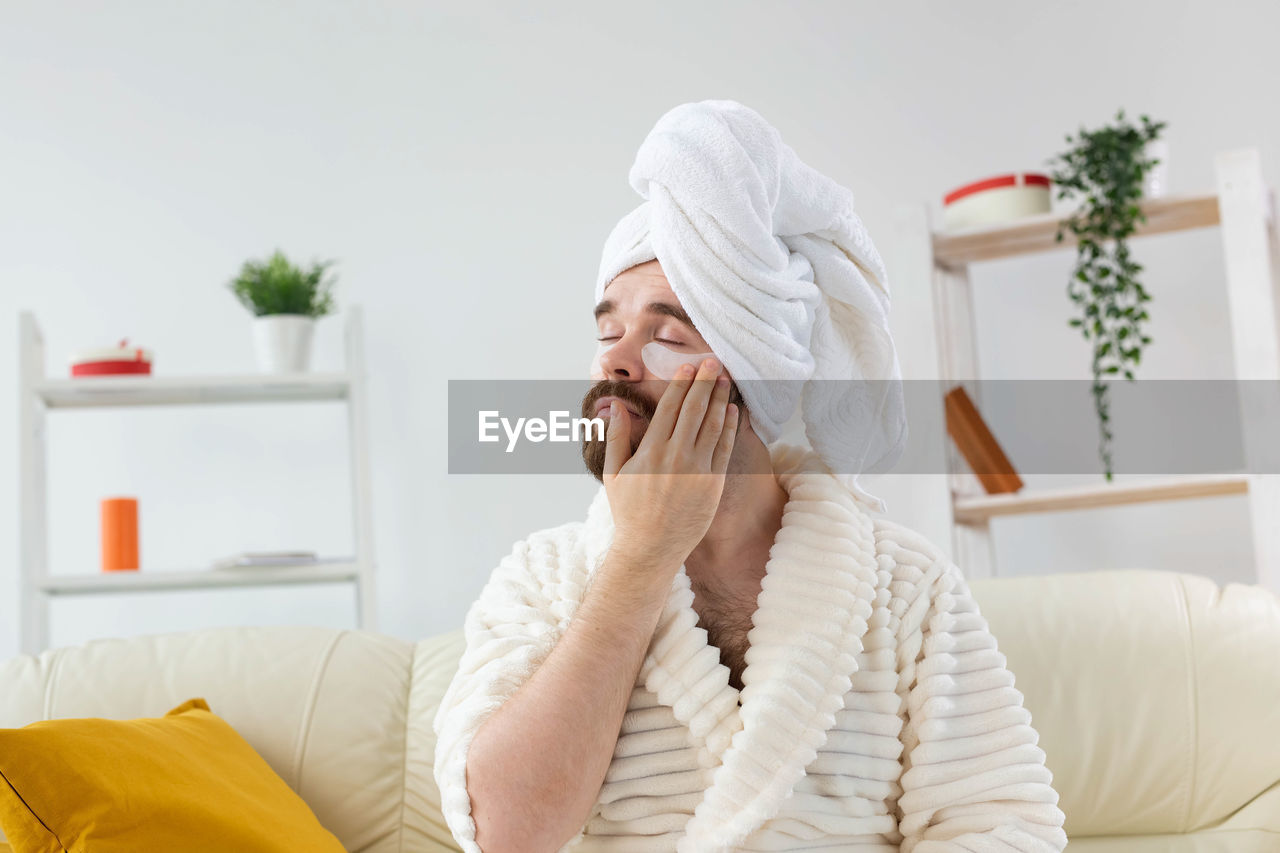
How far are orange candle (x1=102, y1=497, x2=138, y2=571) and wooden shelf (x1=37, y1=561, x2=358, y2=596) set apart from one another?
0.03m

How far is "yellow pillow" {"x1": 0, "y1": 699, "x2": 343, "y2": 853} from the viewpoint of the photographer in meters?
1.29

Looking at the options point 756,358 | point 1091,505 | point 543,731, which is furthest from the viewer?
point 1091,505

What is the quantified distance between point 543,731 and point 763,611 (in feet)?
1.05

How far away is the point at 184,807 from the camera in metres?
1.41

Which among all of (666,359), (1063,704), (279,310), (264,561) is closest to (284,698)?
(264,561)

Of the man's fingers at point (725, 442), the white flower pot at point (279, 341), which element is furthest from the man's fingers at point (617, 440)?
the white flower pot at point (279, 341)

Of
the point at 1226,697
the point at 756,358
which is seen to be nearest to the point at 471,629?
the point at 756,358

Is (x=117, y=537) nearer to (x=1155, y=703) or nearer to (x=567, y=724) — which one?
(x=567, y=724)

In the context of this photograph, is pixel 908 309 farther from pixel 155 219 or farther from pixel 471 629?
pixel 155 219

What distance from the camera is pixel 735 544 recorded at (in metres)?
1.48

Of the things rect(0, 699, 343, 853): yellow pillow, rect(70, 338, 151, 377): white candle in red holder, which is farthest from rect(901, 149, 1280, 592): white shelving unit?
rect(70, 338, 151, 377): white candle in red holder

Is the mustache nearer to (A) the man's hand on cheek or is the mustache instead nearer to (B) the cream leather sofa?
(A) the man's hand on cheek

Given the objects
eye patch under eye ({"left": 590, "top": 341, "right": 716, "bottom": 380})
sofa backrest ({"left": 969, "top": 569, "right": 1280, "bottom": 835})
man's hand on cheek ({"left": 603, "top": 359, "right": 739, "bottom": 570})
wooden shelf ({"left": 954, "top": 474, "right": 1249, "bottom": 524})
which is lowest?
sofa backrest ({"left": 969, "top": 569, "right": 1280, "bottom": 835})
